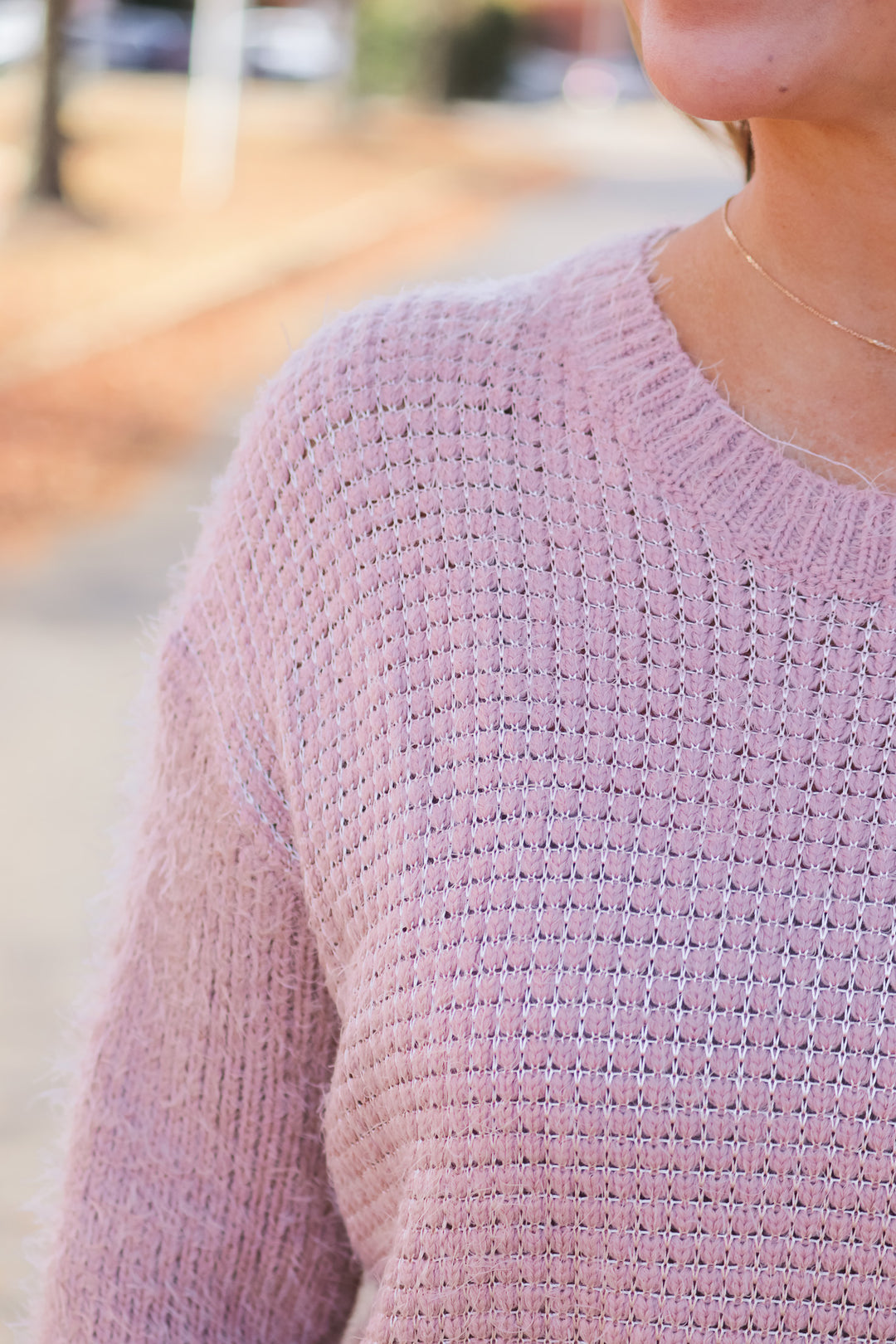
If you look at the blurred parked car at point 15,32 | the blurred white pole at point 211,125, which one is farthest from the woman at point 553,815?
the blurred parked car at point 15,32

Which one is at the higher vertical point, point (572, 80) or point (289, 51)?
point (572, 80)

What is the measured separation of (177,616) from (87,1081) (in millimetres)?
409

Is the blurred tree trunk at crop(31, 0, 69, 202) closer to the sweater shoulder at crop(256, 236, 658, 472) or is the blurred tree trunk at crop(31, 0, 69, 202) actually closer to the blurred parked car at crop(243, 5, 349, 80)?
the sweater shoulder at crop(256, 236, 658, 472)

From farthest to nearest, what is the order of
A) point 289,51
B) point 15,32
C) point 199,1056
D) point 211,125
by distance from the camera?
1. point 289,51
2. point 211,125
3. point 15,32
4. point 199,1056

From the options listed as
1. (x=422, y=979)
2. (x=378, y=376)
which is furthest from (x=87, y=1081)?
(x=378, y=376)

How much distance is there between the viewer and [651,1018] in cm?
119

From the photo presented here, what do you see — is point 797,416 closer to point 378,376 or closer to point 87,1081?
point 378,376

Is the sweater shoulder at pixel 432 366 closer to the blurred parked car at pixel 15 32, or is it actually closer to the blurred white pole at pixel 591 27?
the blurred parked car at pixel 15 32

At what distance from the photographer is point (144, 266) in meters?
13.6

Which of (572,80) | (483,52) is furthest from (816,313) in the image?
(572,80)

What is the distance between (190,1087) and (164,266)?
515 inches

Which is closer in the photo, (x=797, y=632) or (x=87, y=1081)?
(x=797, y=632)

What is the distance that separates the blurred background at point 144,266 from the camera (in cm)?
507

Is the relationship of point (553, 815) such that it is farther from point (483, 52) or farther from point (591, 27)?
point (591, 27)
